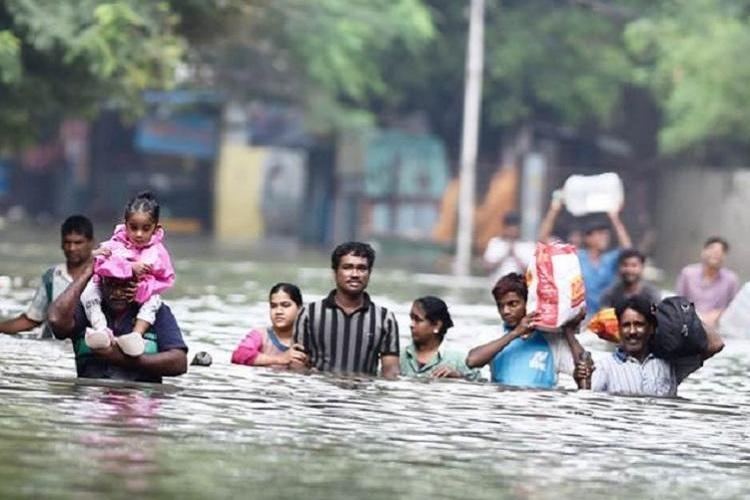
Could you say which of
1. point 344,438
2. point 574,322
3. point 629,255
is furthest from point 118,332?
point 629,255

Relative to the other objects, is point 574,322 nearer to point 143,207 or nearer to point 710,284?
point 143,207

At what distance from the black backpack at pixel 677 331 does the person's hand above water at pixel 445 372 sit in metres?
1.33

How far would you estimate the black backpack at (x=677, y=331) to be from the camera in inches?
599

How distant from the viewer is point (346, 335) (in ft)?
52.2

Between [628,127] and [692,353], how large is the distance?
4276 cm

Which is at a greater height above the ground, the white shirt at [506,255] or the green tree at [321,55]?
the green tree at [321,55]

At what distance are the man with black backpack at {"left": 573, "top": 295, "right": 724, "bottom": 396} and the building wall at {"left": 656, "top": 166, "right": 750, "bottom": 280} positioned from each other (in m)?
30.2

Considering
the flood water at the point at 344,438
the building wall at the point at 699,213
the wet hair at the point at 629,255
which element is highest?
the building wall at the point at 699,213

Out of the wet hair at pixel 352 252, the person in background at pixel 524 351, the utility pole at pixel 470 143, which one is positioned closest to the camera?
the wet hair at pixel 352 252

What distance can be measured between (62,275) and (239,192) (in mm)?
47767

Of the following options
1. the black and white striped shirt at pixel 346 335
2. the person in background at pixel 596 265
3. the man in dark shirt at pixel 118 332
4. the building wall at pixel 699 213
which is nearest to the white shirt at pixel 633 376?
the black and white striped shirt at pixel 346 335

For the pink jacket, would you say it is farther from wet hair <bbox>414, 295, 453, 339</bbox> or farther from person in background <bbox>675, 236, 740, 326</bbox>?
person in background <bbox>675, 236, 740, 326</bbox>

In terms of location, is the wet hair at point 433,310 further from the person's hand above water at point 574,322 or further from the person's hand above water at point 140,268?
the person's hand above water at point 140,268

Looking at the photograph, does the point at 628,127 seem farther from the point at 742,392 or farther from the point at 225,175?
the point at 742,392
